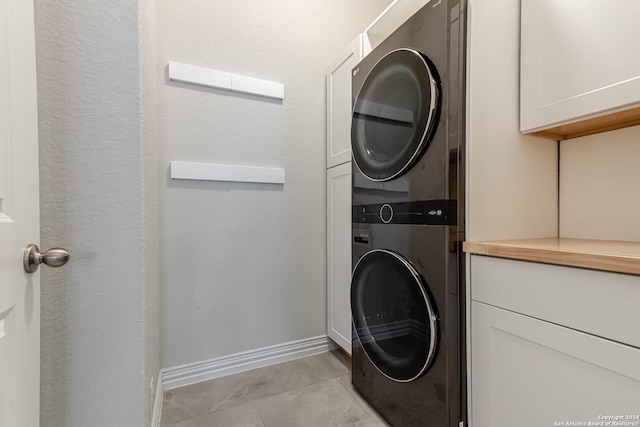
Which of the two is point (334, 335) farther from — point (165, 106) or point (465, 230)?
point (165, 106)

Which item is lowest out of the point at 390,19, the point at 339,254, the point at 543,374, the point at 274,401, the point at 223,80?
the point at 274,401

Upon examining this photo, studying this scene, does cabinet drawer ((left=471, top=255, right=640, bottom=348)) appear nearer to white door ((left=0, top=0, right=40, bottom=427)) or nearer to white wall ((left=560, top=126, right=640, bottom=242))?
white wall ((left=560, top=126, right=640, bottom=242))

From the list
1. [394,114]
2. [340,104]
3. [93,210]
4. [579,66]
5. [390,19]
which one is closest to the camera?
[93,210]

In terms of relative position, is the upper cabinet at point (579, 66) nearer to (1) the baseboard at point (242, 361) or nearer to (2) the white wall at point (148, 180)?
(2) the white wall at point (148, 180)

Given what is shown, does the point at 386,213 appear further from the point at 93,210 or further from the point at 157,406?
the point at 157,406

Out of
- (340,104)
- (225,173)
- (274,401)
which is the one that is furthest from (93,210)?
(340,104)

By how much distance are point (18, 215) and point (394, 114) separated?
122 centimetres

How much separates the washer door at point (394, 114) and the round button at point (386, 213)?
5.0 inches

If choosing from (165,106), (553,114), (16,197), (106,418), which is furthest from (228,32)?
(106,418)

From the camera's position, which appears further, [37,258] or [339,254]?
[339,254]

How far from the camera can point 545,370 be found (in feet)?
2.62

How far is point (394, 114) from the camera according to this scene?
1.23 metres

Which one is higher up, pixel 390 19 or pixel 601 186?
pixel 390 19

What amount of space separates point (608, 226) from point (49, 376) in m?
1.93
